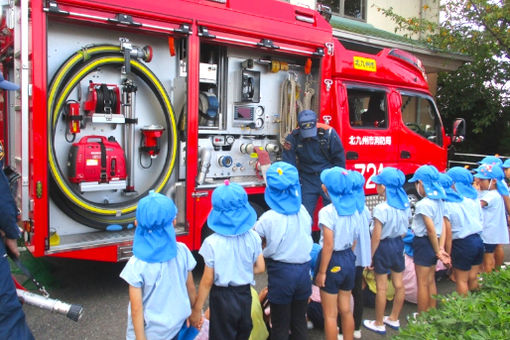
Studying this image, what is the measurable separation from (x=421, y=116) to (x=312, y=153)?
2593 mm

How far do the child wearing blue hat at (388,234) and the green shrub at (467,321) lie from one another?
1046 millimetres

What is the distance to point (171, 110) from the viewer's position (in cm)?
475

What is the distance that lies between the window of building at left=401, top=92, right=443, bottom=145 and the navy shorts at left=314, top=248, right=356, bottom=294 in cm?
379

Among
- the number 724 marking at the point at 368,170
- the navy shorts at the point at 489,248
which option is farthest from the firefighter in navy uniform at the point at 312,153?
the navy shorts at the point at 489,248

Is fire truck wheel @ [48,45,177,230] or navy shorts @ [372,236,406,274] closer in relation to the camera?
navy shorts @ [372,236,406,274]

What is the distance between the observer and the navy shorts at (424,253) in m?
4.01

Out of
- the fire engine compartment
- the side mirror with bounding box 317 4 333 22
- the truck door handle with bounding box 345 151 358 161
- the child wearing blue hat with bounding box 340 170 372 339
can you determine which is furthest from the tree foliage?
the child wearing blue hat with bounding box 340 170 372 339

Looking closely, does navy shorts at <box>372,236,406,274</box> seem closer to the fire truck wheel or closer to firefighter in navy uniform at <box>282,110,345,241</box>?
firefighter in navy uniform at <box>282,110,345,241</box>

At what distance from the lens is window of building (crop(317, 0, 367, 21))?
12975mm

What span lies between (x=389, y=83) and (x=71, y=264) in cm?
483

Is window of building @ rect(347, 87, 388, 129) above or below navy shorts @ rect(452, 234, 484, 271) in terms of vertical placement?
above

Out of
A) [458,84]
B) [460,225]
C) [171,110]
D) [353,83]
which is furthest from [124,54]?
[458,84]

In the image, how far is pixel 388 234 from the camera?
3900 mm

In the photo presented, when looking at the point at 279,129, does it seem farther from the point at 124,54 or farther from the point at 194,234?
the point at 124,54
